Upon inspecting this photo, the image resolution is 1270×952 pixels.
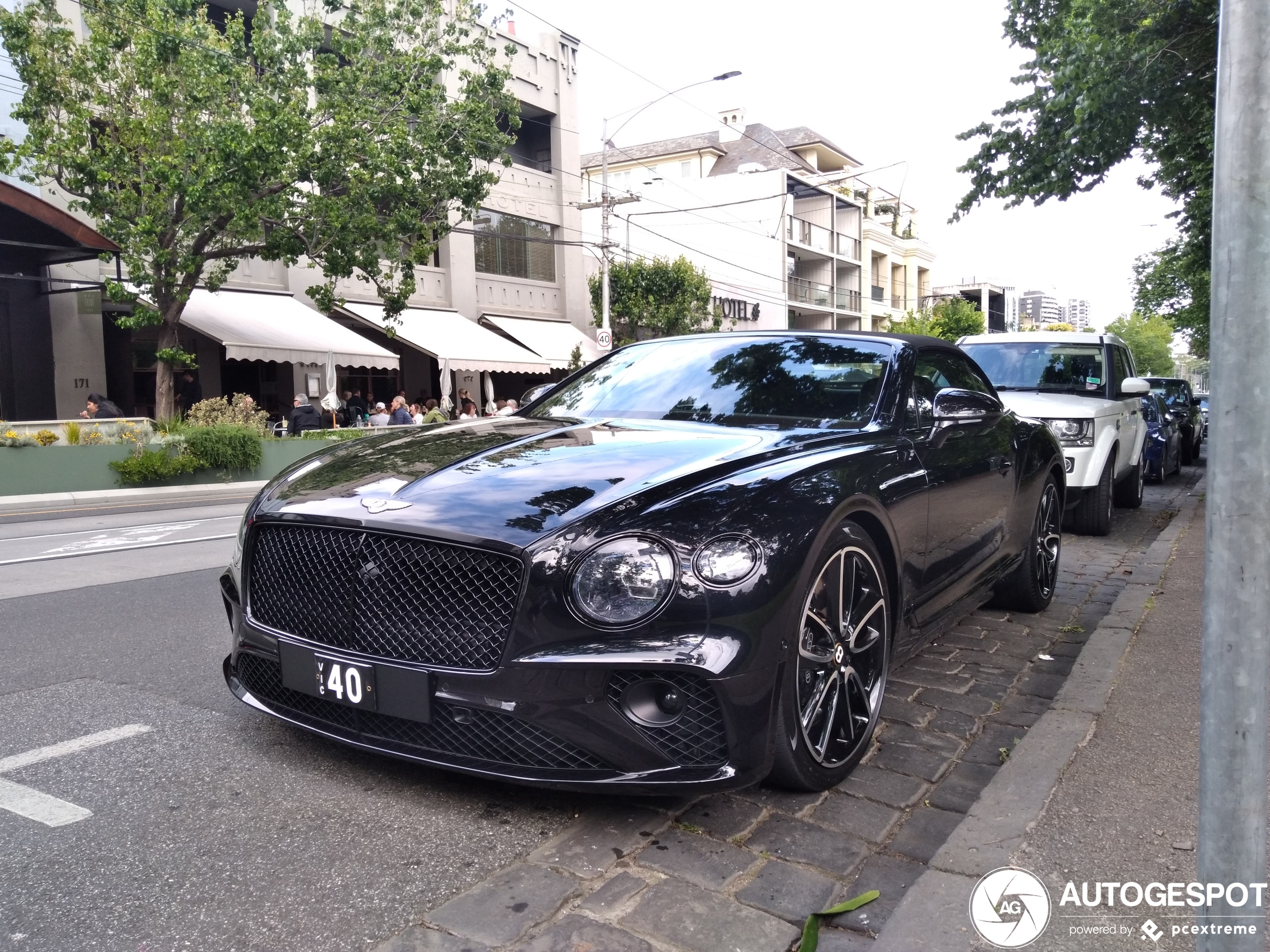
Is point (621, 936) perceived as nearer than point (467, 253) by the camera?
Yes

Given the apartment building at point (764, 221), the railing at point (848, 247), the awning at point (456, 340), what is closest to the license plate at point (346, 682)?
the awning at point (456, 340)

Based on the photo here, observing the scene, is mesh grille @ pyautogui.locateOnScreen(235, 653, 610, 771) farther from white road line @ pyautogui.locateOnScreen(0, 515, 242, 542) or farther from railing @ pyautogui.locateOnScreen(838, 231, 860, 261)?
railing @ pyautogui.locateOnScreen(838, 231, 860, 261)

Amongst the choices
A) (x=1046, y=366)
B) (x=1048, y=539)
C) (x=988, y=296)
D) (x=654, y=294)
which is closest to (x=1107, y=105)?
(x=1046, y=366)

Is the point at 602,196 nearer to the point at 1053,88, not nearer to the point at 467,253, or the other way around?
the point at 467,253

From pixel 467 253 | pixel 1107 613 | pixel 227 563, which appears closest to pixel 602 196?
pixel 467 253

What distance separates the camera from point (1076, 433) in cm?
834

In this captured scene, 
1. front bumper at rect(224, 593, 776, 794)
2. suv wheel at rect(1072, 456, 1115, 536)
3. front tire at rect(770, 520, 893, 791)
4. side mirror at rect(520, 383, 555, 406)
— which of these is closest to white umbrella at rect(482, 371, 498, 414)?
suv wheel at rect(1072, 456, 1115, 536)

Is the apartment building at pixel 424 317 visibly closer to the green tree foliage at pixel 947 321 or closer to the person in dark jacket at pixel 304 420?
the person in dark jacket at pixel 304 420

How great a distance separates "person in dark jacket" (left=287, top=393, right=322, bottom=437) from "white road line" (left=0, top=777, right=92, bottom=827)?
16890mm

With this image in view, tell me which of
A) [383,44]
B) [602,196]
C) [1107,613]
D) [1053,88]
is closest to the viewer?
[1107,613]

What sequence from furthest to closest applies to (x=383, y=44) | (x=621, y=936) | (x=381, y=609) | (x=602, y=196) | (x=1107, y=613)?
(x=602, y=196)
(x=383, y=44)
(x=1107, y=613)
(x=381, y=609)
(x=621, y=936)

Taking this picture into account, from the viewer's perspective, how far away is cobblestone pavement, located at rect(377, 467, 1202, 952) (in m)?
2.36

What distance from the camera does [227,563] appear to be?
7.86 metres

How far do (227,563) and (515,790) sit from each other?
550 centimetres
